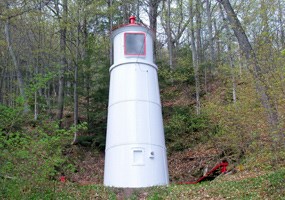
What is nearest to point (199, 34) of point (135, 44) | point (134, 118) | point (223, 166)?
point (223, 166)

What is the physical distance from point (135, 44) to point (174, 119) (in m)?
5.13

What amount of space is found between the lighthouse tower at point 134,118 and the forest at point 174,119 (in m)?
0.50

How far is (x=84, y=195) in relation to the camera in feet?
29.6

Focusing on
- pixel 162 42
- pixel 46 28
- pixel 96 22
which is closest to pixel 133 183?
pixel 46 28

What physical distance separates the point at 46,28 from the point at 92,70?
16.5ft

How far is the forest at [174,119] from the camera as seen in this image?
26.3 feet

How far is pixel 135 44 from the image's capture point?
1131 centimetres

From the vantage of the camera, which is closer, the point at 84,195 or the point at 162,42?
the point at 84,195

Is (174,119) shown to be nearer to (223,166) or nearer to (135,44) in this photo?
(223,166)

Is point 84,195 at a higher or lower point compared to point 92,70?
lower

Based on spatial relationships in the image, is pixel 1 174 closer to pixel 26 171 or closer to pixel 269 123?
pixel 26 171

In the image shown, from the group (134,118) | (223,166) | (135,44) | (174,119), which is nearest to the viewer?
(134,118)

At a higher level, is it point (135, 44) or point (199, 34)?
point (199, 34)

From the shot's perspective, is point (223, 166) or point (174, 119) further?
point (174, 119)
